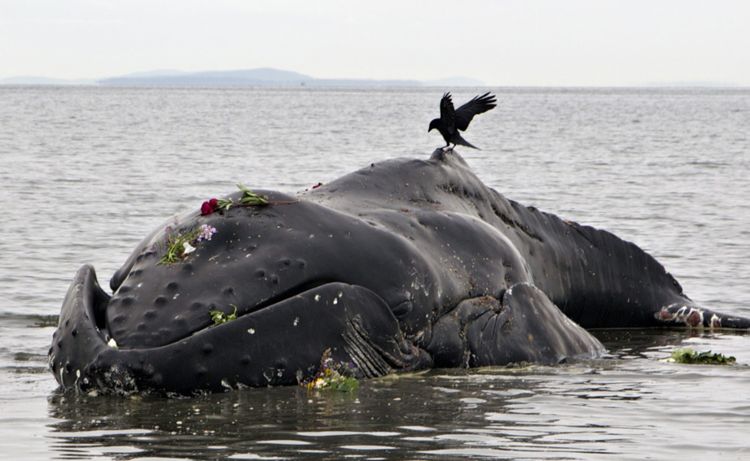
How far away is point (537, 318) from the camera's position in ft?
30.1

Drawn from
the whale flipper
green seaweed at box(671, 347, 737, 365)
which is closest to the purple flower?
the whale flipper

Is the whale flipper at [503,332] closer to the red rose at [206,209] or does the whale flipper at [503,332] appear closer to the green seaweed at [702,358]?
the green seaweed at [702,358]

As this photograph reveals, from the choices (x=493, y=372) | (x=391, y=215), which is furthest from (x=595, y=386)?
(x=391, y=215)

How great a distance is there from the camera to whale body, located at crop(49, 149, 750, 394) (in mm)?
7516

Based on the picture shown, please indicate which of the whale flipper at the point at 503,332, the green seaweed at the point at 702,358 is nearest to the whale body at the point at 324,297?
the whale flipper at the point at 503,332

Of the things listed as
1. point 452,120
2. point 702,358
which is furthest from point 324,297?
point 702,358

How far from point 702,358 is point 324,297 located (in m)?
3.12

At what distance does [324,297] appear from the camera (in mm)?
7895

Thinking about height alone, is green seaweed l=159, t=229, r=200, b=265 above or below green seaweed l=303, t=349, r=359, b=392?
above

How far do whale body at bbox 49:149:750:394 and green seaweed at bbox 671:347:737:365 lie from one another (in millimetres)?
619

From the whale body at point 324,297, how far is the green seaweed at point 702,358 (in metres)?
0.62

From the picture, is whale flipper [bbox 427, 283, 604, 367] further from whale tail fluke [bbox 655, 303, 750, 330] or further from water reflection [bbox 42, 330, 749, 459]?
whale tail fluke [bbox 655, 303, 750, 330]

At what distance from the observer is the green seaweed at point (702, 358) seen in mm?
9539

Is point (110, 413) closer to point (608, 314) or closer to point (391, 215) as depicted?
point (391, 215)
